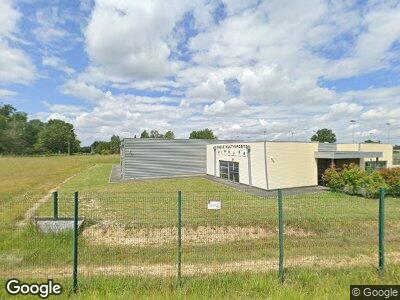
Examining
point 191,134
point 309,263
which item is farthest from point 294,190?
point 191,134

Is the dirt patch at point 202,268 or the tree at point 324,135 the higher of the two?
the tree at point 324,135

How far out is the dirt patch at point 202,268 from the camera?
7.50m

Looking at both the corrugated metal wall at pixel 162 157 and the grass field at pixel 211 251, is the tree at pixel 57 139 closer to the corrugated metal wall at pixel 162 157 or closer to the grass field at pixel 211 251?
the corrugated metal wall at pixel 162 157

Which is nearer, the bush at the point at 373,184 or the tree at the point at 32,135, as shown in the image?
the bush at the point at 373,184

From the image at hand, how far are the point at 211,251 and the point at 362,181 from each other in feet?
54.5

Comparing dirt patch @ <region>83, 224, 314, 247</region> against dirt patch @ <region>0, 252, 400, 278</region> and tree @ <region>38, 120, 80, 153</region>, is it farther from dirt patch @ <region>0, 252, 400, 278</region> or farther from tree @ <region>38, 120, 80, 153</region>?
tree @ <region>38, 120, 80, 153</region>

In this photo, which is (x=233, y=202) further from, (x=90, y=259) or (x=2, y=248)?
(x=2, y=248)

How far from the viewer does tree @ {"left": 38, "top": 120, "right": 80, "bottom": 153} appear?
12331 cm

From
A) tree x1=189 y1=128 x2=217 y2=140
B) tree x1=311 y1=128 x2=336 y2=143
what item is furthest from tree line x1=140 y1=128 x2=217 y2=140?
tree x1=311 y1=128 x2=336 y2=143

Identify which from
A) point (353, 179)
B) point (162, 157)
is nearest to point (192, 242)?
point (353, 179)

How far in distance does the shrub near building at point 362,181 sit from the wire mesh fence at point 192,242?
6473mm

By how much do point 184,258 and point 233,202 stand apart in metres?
8.76

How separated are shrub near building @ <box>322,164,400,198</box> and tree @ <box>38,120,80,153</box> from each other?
120 m

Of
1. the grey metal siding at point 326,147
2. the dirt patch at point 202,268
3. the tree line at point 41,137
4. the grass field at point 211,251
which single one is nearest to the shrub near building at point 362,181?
the grey metal siding at point 326,147
